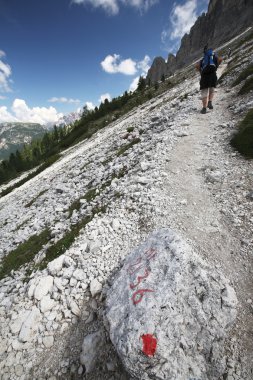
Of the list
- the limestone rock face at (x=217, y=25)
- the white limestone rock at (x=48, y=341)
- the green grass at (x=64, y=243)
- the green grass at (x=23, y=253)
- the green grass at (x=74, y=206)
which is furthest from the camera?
the limestone rock face at (x=217, y=25)

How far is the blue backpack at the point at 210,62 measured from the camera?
49.0 ft

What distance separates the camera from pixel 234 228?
7.32 metres

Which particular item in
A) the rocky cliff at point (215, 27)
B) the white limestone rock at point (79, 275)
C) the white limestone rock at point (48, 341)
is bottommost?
the white limestone rock at point (48, 341)

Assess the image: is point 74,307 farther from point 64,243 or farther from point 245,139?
point 245,139

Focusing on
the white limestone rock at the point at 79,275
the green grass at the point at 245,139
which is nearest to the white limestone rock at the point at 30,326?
the white limestone rock at the point at 79,275

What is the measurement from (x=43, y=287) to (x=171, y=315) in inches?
175

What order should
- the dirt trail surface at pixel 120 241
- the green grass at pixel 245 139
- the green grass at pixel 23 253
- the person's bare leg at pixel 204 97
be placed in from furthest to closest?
the person's bare leg at pixel 204 97
the green grass at pixel 245 139
the green grass at pixel 23 253
the dirt trail surface at pixel 120 241

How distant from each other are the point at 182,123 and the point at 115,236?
1053 cm

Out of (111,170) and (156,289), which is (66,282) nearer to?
(156,289)

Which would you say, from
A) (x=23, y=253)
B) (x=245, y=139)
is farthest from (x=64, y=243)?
(x=245, y=139)

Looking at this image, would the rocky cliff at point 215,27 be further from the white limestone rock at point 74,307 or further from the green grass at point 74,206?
the white limestone rock at point 74,307

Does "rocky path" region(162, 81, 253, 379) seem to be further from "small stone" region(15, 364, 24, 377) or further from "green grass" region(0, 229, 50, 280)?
"green grass" region(0, 229, 50, 280)

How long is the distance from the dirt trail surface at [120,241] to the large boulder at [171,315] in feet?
1.66

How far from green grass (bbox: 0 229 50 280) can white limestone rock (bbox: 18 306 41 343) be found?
9.20 ft
